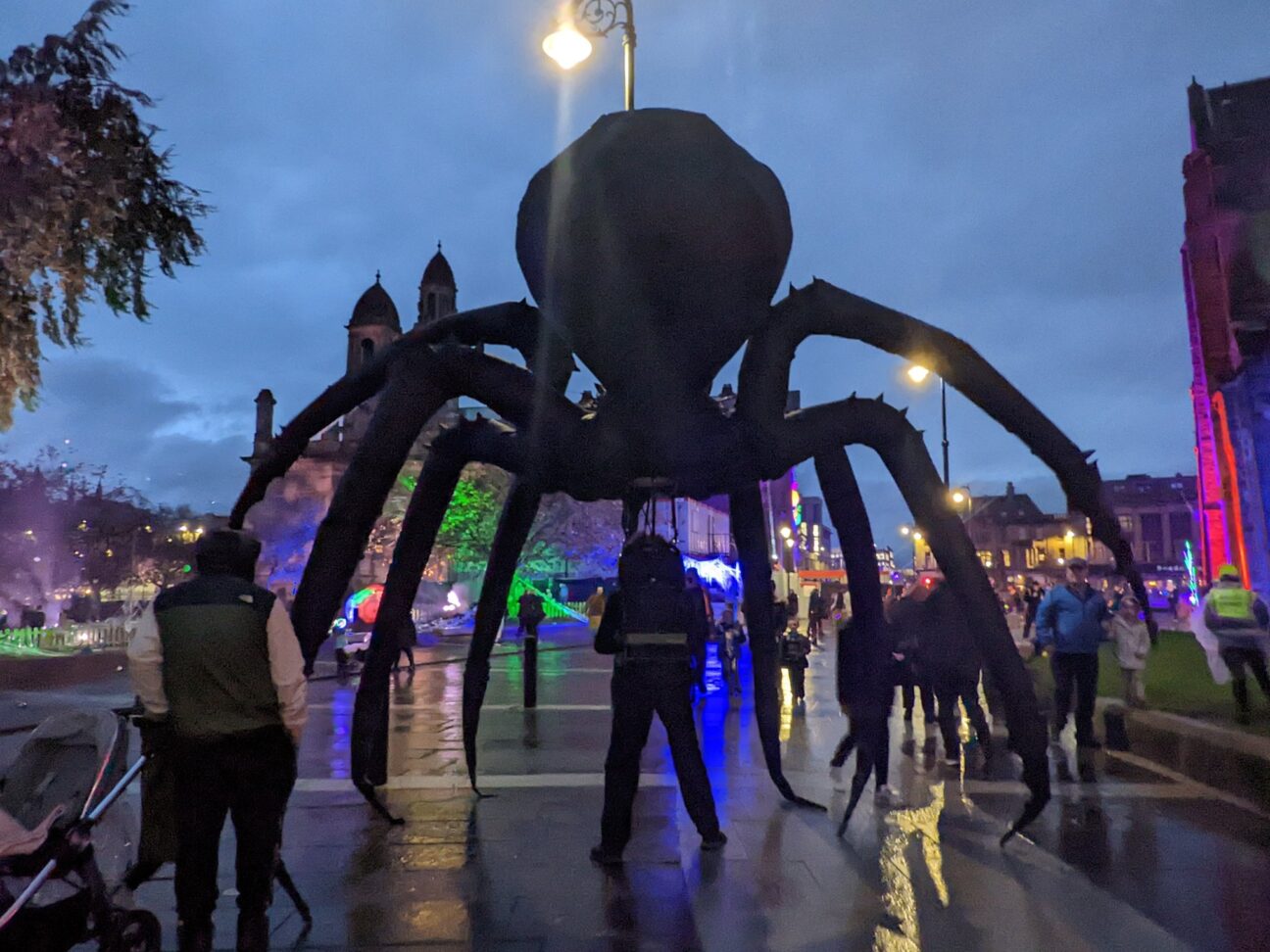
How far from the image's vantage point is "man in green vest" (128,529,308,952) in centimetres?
340

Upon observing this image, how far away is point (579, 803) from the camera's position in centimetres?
666

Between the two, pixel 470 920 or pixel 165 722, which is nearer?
pixel 165 722

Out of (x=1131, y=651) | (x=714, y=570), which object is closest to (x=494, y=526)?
(x=714, y=570)

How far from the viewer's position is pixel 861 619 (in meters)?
5.14

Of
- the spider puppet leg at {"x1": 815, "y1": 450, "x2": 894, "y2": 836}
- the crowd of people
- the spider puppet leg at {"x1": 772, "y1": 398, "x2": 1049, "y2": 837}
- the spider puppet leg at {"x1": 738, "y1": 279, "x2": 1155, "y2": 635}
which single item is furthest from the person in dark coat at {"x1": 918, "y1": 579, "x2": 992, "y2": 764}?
the spider puppet leg at {"x1": 738, "y1": 279, "x2": 1155, "y2": 635}

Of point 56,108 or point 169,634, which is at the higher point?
point 56,108

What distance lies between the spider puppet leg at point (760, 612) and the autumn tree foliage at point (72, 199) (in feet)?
30.3

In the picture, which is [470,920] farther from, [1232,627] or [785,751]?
[1232,627]

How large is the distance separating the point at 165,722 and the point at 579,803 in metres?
3.75

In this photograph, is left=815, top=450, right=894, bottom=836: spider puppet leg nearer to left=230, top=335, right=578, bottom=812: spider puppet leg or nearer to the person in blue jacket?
left=230, top=335, right=578, bottom=812: spider puppet leg

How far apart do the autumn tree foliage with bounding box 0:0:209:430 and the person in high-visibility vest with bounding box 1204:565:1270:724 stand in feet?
42.8

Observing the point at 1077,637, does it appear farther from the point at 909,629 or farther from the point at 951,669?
the point at 909,629

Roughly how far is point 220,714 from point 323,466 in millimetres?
57794

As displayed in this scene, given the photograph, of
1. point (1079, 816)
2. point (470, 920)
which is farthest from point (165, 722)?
point (1079, 816)
